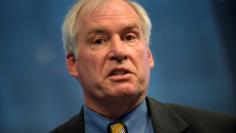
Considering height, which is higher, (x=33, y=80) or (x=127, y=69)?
(x=127, y=69)

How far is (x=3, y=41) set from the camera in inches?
81.1

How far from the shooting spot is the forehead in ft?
4.96

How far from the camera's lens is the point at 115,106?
151cm

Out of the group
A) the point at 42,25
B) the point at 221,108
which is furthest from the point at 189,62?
the point at 42,25

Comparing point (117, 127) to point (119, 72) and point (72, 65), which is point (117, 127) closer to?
point (119, 72)

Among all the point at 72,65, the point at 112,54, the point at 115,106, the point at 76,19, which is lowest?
the point at 115,106

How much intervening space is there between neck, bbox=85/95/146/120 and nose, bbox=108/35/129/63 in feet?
0.58

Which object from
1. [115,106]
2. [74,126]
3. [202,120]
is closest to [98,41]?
[115,106]

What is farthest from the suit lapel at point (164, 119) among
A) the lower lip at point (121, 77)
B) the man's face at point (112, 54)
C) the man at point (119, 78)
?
the lower lip at point (121, 77)

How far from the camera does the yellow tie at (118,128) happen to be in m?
1.47

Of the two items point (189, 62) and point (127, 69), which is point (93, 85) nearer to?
point (127, 69)

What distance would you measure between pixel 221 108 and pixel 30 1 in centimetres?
131

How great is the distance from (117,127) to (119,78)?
8.8 inches

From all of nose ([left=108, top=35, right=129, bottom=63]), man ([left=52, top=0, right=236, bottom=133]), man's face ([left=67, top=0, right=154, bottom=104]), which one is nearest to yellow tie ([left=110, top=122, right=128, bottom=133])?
man ([left=52, top=0, right=236, bottom=133])
